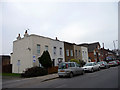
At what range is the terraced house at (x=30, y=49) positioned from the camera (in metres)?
21.1

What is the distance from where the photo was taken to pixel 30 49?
69.1 ft

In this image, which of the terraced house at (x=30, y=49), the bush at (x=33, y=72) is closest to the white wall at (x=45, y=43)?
the terraced house at (x=30, y=49)

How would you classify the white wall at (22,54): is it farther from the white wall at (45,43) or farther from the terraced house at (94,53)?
the terraced house at (94,53)

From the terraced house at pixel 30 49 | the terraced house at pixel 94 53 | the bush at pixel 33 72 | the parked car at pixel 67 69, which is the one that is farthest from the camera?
the terraced house at pixel 94 53

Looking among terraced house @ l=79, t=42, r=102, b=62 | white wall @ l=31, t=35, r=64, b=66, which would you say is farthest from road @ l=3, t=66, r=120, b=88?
terraced house @ l=79, t=42, r=102, b=62

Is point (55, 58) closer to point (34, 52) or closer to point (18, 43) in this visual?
point (34, 52)

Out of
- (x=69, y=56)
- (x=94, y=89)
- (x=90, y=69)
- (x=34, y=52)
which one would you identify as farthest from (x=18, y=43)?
(x=94, y=89)

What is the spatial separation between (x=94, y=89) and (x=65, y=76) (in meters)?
8.20

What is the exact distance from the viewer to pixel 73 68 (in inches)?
585

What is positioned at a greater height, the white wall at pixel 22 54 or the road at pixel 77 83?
the white wall at pixel 22 54

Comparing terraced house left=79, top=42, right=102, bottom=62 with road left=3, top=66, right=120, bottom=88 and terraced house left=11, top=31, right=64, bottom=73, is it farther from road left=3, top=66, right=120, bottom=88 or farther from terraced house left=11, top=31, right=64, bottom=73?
road left=3, top=66, right=120, bottom=88

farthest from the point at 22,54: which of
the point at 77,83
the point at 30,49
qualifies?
the point at 77,83

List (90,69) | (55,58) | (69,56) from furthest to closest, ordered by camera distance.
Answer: (69,56) < (55,58) < (90,69)

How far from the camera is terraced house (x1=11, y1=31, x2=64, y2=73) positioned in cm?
Answer: 2108
